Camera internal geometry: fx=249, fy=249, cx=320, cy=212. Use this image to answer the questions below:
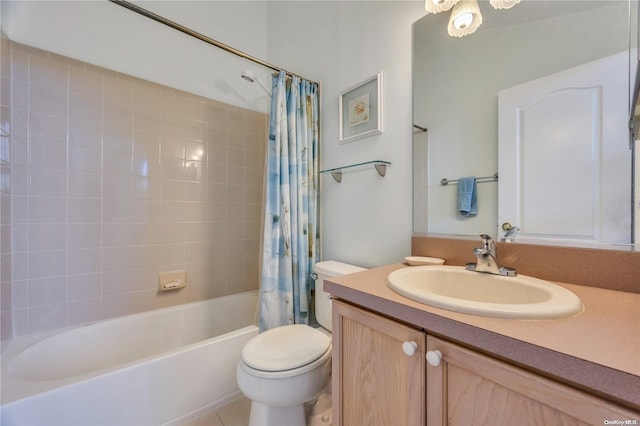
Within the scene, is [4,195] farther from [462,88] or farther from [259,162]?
[462,88]

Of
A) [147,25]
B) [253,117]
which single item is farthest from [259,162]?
[147,25]

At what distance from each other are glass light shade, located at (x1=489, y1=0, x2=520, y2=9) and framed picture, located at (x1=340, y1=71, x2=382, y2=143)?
0.51 m

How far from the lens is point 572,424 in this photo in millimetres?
413

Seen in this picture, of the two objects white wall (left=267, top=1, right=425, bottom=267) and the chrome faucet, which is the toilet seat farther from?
the chrome faucet

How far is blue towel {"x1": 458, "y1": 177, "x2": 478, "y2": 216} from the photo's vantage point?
1046mm

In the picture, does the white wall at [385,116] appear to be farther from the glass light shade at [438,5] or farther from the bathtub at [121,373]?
the bathtub at [121,373]

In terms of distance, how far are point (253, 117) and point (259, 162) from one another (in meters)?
0.39

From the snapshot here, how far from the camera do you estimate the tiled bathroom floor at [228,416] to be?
1.26m

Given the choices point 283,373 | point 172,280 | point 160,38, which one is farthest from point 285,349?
point 160,38

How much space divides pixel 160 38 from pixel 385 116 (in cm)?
168

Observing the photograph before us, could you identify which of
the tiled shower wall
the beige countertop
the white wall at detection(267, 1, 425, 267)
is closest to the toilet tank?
the white wall at detection(267, 1, 425, 267)

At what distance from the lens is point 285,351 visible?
111cm

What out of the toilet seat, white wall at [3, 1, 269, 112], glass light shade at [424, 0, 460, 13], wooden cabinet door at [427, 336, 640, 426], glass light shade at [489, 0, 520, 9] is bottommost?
the toilet seat

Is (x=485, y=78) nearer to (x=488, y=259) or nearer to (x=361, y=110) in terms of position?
(x=361, y=110)
